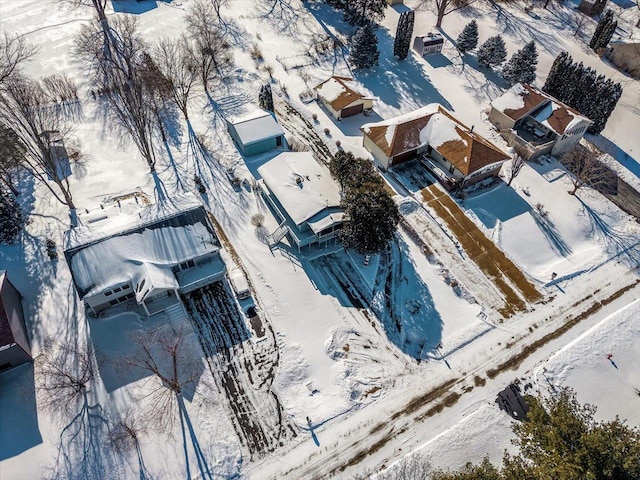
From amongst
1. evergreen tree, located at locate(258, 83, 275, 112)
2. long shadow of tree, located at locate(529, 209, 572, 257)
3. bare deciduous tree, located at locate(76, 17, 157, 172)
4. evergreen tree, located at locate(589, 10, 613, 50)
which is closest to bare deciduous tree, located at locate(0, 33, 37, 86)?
bare deciduous tree, located at locate(76, 17, 157, 172)

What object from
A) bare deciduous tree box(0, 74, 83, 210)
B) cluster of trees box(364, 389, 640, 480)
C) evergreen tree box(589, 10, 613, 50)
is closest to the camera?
cluster of trees box(364, 389, 640, 480)

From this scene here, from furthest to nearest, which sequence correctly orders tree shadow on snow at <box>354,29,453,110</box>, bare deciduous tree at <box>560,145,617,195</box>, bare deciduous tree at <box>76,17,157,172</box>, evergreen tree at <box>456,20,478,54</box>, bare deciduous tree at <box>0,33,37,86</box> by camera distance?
evergreen tree at <box>456,20,478,54</box>, tree shadow on snow at <box>354,29,453,110</box>, bare deciduous tree at <box>0,33,37,86</box>, bare deciduous tree at <box>560,145,617,195</box>, bare deciduous tree at <box>76,17,157,172</box>

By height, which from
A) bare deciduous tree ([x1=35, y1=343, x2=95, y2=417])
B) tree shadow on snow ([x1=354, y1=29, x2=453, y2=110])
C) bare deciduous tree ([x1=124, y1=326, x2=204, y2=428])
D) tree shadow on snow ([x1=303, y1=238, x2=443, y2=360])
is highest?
tree shadow on snow ([x1=354, y1=29, x2=453, y2=110])

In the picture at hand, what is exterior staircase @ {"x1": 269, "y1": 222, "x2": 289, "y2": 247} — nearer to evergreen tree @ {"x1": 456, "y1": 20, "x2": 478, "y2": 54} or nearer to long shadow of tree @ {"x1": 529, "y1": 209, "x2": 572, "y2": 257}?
long shadow of tree @ {"x1": 529, "y1": 209, "x2": 572, "y2": 257}

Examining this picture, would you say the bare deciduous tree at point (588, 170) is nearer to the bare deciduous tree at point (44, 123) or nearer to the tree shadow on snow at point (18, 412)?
the bare deciduous tree at point (44, 123)

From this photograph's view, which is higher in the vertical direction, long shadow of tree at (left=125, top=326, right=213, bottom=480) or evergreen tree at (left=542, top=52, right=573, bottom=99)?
evergreen tree at (left=542, top=52, right=573, bottom=99)

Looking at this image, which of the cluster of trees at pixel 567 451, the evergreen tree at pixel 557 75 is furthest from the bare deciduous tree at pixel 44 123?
the evergreen tree at pixel 557 75

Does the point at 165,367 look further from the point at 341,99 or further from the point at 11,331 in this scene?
the point at 341,99
